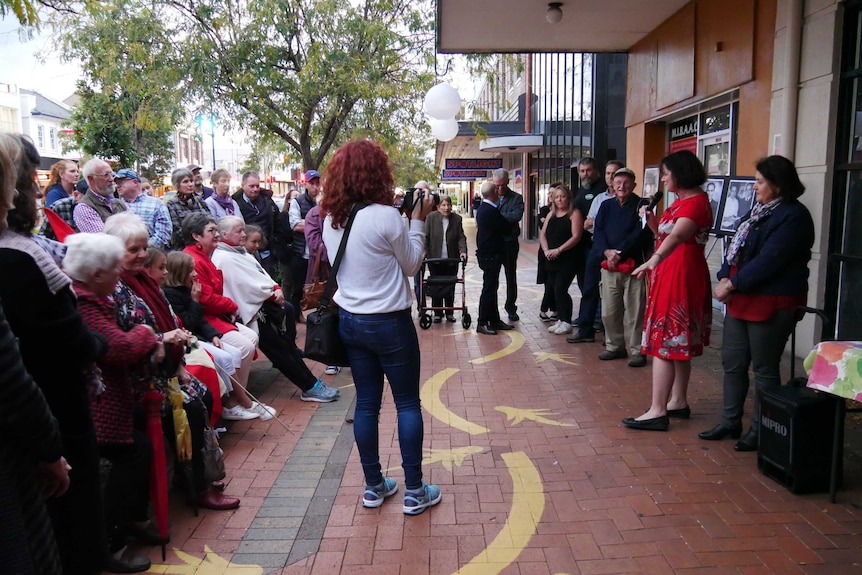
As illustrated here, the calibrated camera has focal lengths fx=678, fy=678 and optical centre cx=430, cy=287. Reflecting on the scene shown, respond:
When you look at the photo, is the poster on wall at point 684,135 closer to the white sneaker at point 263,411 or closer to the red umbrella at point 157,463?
the white sneaker at point 263,411

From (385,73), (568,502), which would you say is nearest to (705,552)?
(568,502)

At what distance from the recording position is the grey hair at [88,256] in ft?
9.21

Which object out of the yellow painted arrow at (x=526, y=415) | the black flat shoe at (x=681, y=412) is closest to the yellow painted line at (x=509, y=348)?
the yellow painted arrow at (x=526, y=415)

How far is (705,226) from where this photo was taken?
14.7 feet

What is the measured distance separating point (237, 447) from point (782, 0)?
19.9 feet

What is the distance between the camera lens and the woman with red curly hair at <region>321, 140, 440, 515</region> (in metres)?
3.32

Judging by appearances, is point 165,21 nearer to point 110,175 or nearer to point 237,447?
point 110,175

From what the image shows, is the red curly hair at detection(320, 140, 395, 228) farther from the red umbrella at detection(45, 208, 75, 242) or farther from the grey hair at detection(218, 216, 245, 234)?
the grey hair at detection(218, 216, 245, 234)

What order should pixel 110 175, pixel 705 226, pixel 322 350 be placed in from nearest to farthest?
pixel 322 350 < pixel 705 226 < pixel 110 175

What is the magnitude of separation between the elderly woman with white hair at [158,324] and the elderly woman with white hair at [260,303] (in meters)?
1.65

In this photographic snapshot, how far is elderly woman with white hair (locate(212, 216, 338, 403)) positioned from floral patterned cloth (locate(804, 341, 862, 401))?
3.54 metres

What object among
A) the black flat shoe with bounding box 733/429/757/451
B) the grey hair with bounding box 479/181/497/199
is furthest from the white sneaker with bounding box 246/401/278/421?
the grey hair with bounding box 479/181/497/199

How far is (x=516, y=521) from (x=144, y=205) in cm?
475

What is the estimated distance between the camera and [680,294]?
4.50 m
